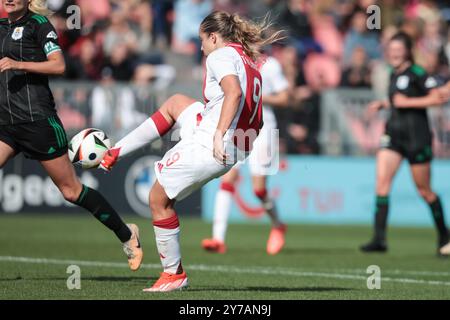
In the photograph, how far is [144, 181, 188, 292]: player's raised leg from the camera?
26.7ft

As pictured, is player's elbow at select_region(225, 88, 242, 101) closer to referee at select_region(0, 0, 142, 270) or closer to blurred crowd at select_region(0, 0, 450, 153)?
referee at select_region(0, 0, 142, 270)

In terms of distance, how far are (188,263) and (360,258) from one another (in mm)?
2387

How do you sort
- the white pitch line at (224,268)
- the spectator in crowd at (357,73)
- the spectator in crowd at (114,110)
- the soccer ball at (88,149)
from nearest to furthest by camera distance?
the soccer ball at (88,149) → the white pitch line at (224,268) → the spectator in crowd at (114,110) → the spectator in crowd at (357,73)

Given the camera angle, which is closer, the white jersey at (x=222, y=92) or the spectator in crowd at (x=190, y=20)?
the white jersey at (x=222, y=92)

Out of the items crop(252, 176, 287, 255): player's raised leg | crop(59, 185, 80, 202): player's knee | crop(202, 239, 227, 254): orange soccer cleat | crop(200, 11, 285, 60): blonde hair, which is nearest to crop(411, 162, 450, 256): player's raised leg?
crop(252, 176, 287, 255): player's raised leg

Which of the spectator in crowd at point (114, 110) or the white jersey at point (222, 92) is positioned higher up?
the white jersey at point (222, 92)

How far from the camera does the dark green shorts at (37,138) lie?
28.0ft

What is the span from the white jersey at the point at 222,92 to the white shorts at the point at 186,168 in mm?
106

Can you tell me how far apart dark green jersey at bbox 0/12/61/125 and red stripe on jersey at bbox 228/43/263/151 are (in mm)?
1659

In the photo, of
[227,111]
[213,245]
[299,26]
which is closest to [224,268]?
[213,245]

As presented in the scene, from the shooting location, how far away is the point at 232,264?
437 inches

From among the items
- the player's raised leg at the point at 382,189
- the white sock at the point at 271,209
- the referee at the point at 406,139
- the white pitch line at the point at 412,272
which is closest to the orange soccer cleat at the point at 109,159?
the white pitch line at the point at 412,272

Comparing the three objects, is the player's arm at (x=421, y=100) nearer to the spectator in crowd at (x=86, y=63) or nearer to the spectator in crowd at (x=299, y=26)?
the spectator in crowd at (x=86, y=63)

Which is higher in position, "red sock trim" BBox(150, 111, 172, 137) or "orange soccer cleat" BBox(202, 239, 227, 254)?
"red sock trim" BBox(150, 111, 172, 137)
